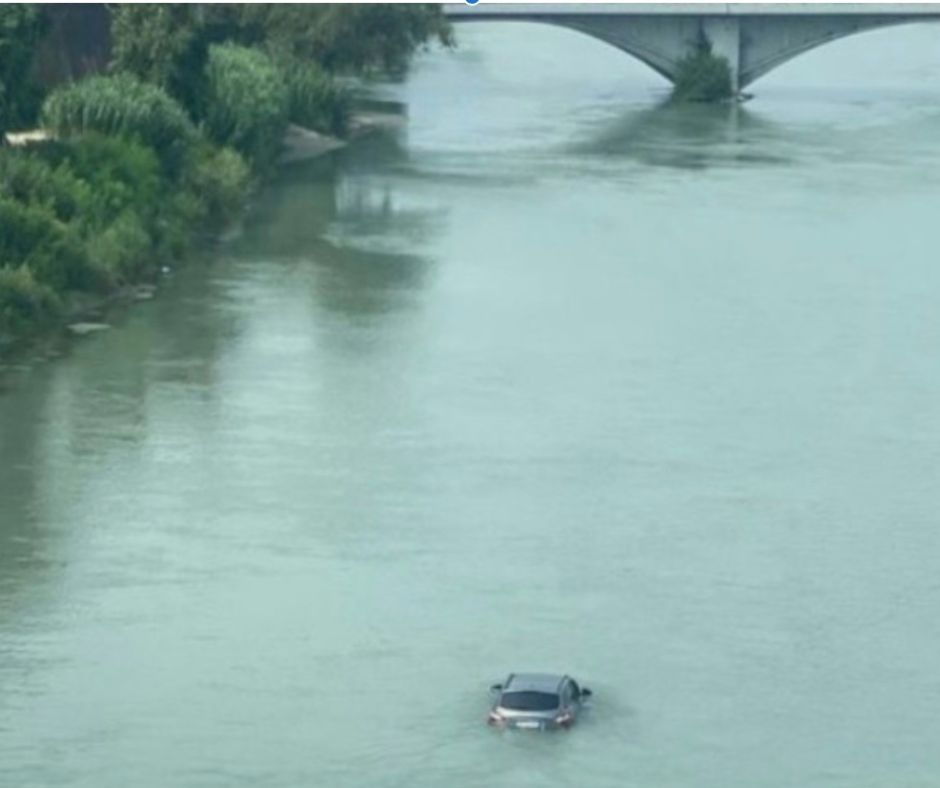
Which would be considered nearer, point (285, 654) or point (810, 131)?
point (285, 654)

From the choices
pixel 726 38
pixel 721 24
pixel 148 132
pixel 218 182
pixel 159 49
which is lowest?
pixel 726 38

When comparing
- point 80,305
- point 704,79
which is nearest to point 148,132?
point 80,305

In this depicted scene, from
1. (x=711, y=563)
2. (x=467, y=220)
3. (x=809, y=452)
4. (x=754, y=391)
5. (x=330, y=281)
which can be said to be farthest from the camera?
(x=467, y=220)

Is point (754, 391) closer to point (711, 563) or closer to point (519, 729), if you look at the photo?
point (711, 563)

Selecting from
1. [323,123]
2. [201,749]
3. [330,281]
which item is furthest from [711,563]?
[323,123]

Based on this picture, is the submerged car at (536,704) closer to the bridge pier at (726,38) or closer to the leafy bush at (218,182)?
the leafy bush at (218,182)

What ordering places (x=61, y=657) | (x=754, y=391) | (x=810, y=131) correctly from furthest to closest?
(x=810, y=131)
(x=754, y=391)
(x=61, y=657)

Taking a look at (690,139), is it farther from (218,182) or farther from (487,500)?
(487,500)
